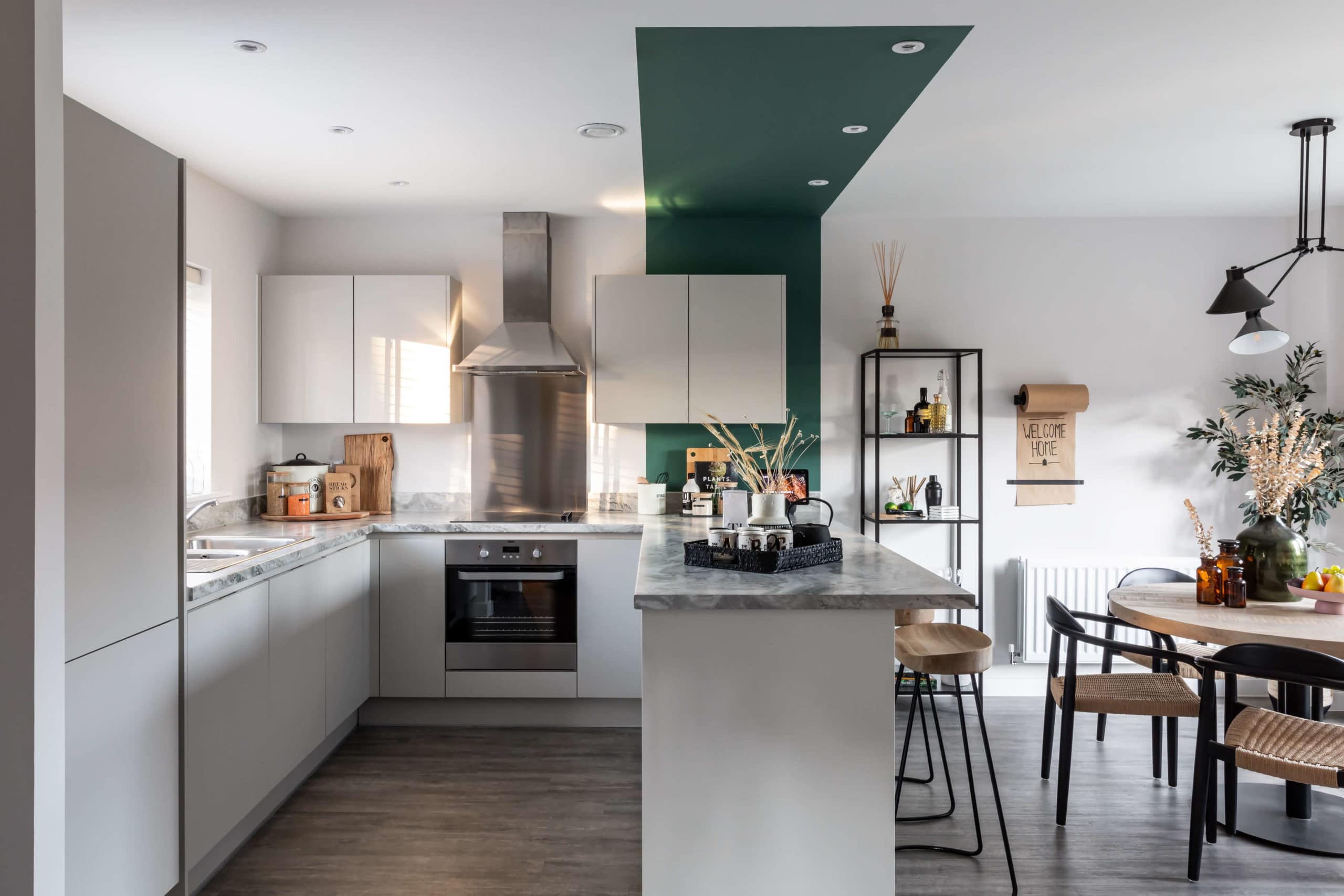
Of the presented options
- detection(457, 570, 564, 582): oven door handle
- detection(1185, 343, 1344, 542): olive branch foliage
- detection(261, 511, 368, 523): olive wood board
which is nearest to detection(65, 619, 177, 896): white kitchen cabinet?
detection(457, 570, 564, 582): oven door handle

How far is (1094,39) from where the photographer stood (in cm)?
247

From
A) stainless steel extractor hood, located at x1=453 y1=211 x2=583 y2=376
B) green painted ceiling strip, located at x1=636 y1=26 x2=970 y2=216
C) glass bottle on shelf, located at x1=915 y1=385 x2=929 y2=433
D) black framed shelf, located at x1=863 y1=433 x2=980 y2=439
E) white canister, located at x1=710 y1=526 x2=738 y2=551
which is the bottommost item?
white canister, located at x1=710 y1=526 x2=738 y2=551

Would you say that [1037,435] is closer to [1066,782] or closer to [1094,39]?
[1066,782]

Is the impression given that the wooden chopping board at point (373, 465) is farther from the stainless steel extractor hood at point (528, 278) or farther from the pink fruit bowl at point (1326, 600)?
the pink fruit bowl at point (1326, 600)

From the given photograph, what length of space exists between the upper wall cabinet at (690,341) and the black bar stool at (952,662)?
5.78 feet

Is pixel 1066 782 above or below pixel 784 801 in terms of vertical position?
below

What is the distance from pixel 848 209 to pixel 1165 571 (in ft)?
7.57

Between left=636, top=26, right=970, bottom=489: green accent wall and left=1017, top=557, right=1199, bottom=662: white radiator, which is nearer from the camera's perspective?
left=636, top=26, right=970, bottom=489: green accent wall

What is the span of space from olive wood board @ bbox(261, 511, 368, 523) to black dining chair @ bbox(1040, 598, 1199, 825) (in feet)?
10.8

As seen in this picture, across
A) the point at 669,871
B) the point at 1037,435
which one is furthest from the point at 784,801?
the point at 1037,435

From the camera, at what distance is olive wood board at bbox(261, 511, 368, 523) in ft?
13.7

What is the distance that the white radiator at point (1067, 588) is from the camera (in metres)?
4.49

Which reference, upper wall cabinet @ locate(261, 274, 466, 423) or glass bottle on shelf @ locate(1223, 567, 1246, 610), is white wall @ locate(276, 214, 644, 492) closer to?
upper wall cabinet @ locate(261, 274, 466, 423)

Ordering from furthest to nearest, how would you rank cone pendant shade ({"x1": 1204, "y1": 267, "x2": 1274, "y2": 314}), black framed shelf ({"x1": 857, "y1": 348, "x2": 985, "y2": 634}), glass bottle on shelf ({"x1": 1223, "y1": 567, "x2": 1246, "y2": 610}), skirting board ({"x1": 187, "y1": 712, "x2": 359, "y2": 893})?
black framed shelf ({"x1": 857, "y1": 348, "x2": 985, "y2": 634}) < cone pendant shade ({"x1": 1204, "y1": 267, "x2": 1274, "y2": 314}) < glass bottle on shelf ({"x1": 1223, "y1": 567, "x2": 1246, "y2": 610}) < skirting board ({"x1": 187, "y1": 712, "x2": 359, "y2": 893})
